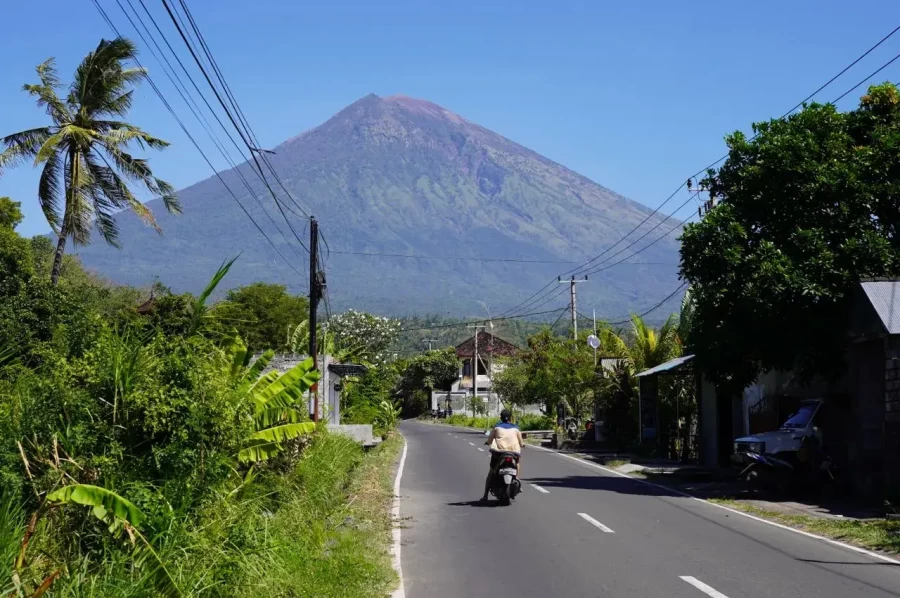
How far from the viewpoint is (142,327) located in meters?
10.1

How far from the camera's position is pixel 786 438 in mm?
18281

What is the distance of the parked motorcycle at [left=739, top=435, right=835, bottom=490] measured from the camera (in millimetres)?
17812

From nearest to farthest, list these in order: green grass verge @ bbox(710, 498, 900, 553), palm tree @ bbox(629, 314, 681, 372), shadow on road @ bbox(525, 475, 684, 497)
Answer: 1. green grass verge @ bbox(710, 498, 900, 553)
2. shadow on road @ bbox(525, 475, 684, 497)
3. palm tree @ bbox(629, 314, 681, 372)

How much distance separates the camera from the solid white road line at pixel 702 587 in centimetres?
876

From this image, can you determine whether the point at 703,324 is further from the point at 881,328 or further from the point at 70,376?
the point at 70,376

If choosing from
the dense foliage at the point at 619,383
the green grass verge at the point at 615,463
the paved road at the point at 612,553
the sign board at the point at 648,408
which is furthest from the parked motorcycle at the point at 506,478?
the sign board at the point at 648,408

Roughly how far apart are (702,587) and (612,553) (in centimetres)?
212

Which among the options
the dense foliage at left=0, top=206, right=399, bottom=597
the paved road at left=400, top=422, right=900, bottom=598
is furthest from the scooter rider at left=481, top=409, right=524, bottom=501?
the dense foliage at left=0, top=206, right=399, bottom=597

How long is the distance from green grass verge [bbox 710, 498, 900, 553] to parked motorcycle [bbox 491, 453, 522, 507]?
147 inches

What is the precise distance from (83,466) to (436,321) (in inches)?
6046

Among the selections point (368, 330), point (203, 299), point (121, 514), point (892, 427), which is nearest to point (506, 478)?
point (892, 427)

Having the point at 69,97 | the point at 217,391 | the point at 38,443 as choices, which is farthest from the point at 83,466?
the point at 69,97

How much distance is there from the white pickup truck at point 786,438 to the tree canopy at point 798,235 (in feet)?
2.88

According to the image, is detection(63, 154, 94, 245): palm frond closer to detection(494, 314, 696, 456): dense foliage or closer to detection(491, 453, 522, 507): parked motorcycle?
detection(491, 453, 522, 507): parked motorcycle
